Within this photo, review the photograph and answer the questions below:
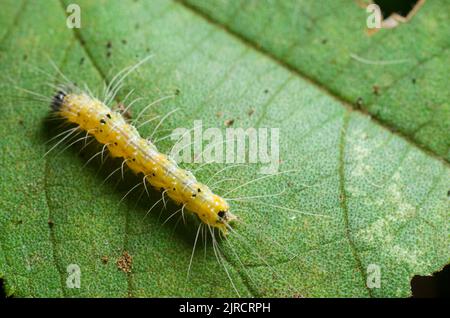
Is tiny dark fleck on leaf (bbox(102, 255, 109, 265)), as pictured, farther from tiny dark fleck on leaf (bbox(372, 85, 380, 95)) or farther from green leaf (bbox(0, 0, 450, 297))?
tiny dark fleck on leaf (bbox(372, 85, 380, 95))

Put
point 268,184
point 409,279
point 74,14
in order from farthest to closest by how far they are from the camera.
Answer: point 74,14, point 268,184, point 409,279

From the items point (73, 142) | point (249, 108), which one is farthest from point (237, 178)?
point (73, 142)

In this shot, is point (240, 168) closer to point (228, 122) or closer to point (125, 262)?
point (228, 122)

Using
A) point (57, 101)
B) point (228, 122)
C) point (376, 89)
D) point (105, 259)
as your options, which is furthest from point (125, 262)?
point (376, 89)

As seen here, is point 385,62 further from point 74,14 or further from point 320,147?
point 74,14

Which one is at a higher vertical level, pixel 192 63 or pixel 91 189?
pixel 192 63

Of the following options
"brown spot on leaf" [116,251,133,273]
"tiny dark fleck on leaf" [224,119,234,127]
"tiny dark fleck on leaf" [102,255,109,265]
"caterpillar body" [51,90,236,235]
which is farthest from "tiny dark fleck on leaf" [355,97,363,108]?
"tiny dark fleck on leaf" [102,255,109,265]
